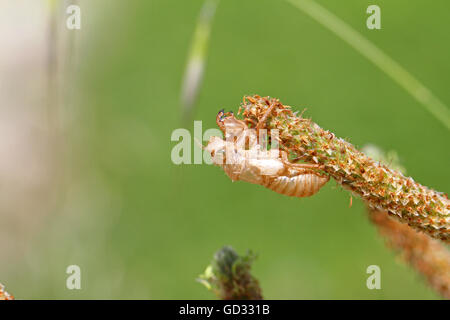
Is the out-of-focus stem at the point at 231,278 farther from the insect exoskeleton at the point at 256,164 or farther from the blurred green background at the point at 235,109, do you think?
the blurred green background at the point at 235,109

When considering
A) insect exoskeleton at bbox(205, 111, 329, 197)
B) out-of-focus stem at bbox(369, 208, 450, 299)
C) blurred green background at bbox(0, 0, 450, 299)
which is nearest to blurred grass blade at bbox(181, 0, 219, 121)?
insect exoskeleton at bbox(205, 111, 329, 197)

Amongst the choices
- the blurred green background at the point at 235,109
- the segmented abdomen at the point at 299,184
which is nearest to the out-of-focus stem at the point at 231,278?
the segmented abdomen at the point at 299,184

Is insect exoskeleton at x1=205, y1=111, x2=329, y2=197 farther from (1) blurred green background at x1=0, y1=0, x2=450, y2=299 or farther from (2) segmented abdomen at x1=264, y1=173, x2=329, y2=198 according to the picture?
(1) blurred green background at x1=0, y1=0, x2=450, y2=299

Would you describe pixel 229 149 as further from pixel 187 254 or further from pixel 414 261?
pixel 187 254

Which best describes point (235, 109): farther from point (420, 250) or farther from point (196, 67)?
point (420, 250)

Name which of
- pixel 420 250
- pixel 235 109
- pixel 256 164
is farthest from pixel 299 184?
pixel 235 109
